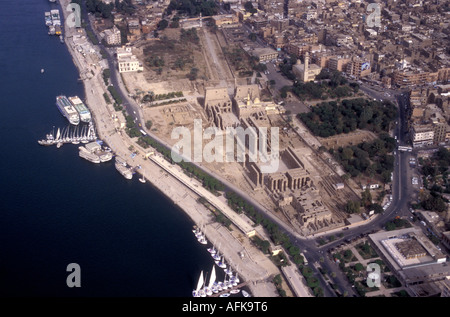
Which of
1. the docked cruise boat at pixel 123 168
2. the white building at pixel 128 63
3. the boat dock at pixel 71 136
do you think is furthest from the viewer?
the white building at pixel 128 63

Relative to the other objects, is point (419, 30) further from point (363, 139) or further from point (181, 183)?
point (181, 183)

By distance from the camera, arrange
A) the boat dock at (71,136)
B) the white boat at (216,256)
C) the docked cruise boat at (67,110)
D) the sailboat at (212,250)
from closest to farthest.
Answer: the white boat at (216,256)
the sailboat at (212,250)
the boat dock at (71,136)
the docked cruise boat at (67,110)

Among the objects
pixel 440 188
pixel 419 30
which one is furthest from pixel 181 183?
pixel 419 30

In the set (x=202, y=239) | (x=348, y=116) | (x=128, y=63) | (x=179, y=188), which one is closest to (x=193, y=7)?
(x=128, y=63)

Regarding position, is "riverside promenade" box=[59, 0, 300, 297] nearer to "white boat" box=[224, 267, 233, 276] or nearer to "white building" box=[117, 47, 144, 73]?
"white boat" box=[224, 267, 233, 276]

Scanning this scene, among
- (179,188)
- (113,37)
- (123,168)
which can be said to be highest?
(113,37)

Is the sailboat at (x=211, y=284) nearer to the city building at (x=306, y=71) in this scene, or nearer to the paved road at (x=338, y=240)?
the paved road at (x=338, y=240)

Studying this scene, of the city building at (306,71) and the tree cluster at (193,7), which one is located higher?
the tree cluster at (193,7)

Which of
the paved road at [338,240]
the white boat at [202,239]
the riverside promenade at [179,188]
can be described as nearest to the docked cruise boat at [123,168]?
the riverside promenade at [179,188]

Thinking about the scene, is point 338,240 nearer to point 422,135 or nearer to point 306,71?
point 422,135
